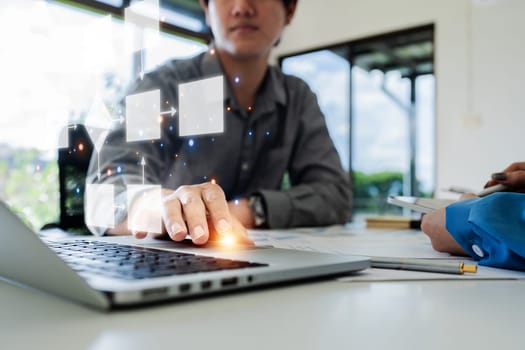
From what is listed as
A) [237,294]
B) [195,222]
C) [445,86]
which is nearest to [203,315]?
[237,294]

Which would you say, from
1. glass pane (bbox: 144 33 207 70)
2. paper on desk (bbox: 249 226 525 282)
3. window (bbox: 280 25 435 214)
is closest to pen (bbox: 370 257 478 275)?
paper on desk (bbox: 249 226 525 282)

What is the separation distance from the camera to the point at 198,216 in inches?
18.3

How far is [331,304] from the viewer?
28cm

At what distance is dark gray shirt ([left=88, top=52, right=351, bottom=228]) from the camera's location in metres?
0.70

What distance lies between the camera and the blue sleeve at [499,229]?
40 centimetres

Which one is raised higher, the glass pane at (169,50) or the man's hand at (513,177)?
the glass pane at (169,50)

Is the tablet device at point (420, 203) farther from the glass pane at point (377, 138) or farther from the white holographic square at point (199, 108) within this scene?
the glass pane at point (377, 138)

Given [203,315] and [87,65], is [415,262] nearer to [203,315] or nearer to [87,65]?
[203,315]

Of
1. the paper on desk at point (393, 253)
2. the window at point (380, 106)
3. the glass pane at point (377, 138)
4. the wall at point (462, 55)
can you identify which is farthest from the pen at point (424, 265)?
the glass pane at point (377, 138)

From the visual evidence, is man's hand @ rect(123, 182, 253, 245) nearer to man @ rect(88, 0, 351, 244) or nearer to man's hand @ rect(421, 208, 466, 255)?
man @ rect(88, 0, 351, 244)

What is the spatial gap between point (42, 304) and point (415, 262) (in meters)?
0.30

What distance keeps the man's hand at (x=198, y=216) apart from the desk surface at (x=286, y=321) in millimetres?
157

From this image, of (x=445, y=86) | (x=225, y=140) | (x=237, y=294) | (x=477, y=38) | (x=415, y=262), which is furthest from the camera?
(x=445, y=86)

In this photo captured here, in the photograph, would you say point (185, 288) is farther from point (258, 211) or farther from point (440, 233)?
point (258, 211)
